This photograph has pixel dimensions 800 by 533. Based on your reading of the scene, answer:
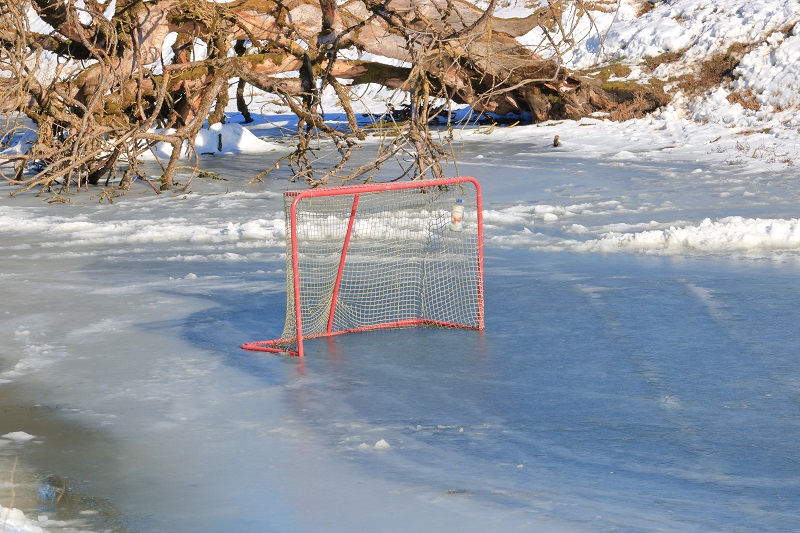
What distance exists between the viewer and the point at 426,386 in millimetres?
5625

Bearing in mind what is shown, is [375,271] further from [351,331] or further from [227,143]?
[227,143]

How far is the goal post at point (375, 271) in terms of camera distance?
6664 mm

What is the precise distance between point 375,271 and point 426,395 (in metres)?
3.19

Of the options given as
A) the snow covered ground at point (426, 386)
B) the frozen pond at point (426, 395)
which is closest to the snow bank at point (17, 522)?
the snow covered ground at point (426, 386)

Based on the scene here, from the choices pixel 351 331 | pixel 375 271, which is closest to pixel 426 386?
pixel 351 331

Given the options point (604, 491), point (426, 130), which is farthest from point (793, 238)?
point (604, 491)

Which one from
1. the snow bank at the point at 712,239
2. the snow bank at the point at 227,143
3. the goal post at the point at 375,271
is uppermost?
the snow bank at the point at 227,143

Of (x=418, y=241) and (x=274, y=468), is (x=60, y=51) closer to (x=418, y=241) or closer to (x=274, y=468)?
(x=418, y=241)

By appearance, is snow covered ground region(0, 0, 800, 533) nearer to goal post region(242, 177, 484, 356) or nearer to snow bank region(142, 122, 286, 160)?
goal post region(242, 177, 484, 356)

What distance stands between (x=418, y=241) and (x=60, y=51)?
8.19 metres

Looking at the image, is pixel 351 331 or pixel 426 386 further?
pixel 351 331

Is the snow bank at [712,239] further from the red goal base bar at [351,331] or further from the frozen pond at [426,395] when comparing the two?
the red goal base bar at [351,331]

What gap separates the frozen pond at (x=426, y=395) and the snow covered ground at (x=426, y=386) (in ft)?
0.06

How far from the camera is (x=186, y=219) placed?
1159 centimetres
